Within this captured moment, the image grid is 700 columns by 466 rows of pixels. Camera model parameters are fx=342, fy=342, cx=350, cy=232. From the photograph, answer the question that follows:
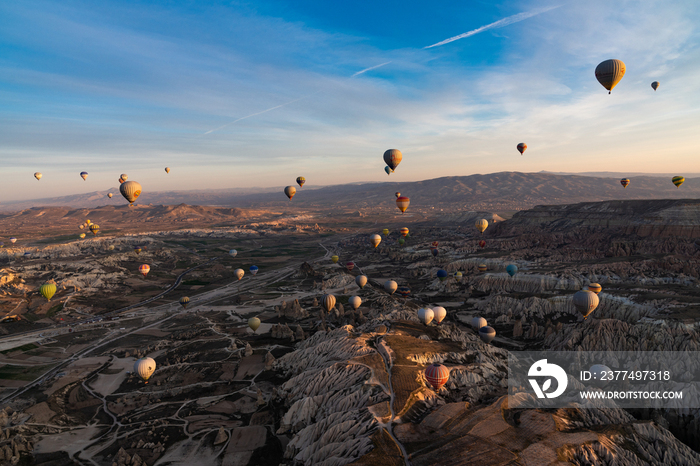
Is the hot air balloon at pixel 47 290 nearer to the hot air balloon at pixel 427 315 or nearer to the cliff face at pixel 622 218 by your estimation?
the hot air balloon at pixel 427 315

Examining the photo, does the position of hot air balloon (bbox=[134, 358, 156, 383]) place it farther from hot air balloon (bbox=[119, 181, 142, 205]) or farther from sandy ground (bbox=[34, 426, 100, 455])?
hot air balloon (bbox=[119, 181, 142, 205])

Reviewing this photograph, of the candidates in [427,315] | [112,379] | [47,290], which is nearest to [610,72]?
[427,315]

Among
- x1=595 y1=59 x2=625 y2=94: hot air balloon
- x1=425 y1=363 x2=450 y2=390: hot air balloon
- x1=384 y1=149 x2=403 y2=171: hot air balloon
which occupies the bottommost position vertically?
x1=425 y1=363 x2=450 y2=390: hot air balloon

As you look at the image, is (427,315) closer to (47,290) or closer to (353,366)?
(353,366)

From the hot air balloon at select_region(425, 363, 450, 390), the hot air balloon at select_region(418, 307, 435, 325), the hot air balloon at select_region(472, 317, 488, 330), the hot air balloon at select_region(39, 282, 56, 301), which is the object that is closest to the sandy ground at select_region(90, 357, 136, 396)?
the hot air balloon at select_region(39, 282, 56, 301)

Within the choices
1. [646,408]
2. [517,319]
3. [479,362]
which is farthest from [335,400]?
[517,319]
